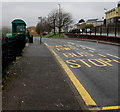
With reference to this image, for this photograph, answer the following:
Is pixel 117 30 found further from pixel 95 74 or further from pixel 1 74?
pixel 1 74

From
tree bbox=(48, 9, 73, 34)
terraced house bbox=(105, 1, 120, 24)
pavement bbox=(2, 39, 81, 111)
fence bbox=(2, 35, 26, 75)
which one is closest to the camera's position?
pavement bbox=(2, 39, 81, 111)

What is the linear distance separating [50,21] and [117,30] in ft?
148

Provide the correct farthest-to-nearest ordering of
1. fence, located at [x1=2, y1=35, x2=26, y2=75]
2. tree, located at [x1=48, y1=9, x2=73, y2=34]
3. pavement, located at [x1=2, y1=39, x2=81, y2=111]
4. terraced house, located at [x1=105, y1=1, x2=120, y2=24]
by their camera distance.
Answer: tree, located at [x1=48, y1=9, x2=73, y2=34] < terraced house, located at [x1=105, y1=1, x2=120, y2=24] < fence, located at [x1=2, y1=35, x2=26, y2=75] < pavement, located at [x1=2, y1=39, x2=81, y2=111]

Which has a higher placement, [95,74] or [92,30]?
[92,30]

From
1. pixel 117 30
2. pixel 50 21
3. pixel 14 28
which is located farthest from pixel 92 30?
pixel 50 21

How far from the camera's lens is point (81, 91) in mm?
4398

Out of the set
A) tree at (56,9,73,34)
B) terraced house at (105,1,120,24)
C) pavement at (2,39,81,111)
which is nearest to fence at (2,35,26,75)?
pavement at (2,39,81,111)

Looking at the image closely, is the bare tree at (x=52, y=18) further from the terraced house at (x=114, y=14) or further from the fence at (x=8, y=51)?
the fence at (x=8, y=51)

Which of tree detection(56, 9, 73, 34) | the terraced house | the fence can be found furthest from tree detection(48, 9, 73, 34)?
the fence

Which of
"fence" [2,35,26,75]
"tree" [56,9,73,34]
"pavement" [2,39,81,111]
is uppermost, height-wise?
"tree" [56,9,73,34]

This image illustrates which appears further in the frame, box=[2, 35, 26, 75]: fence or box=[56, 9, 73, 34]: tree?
box=[56, 9, 73, 34]: tree

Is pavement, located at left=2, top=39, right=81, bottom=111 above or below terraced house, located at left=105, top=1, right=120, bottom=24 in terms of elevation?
below

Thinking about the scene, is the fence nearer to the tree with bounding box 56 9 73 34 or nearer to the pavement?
the pavement

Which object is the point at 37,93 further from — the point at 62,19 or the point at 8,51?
the point at 62,19
